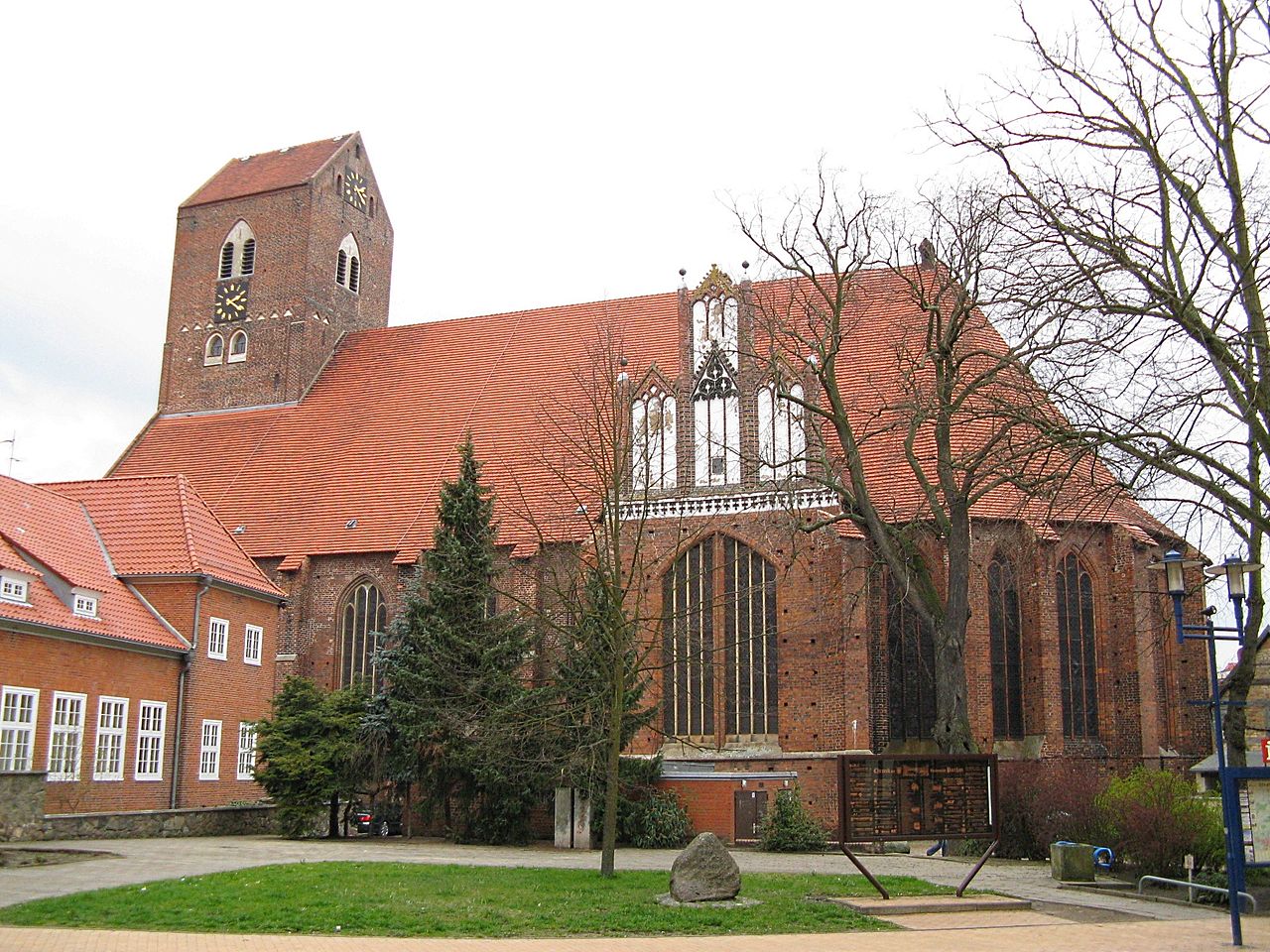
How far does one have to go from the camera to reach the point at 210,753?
28484 millimetres

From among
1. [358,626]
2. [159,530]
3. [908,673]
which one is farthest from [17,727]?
[908,673]

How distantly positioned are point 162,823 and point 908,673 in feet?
52.0

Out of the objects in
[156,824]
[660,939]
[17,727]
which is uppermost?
[17,727]

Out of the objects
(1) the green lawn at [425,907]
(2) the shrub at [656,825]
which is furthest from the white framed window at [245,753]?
(1) the green lawn at [425,907]

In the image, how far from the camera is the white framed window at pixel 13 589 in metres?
23.0

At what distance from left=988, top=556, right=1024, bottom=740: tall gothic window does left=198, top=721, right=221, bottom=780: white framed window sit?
57.2 ft

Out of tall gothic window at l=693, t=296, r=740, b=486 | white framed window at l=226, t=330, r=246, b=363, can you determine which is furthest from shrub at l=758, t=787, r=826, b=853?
white framed window at l=226, t=330, r=246, b=363

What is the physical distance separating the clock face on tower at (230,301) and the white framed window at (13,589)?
745 inches

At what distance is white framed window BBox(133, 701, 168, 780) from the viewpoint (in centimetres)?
2619

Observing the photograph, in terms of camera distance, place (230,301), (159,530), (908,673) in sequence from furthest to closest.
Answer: (230,301) < (159,530) < (908,673)

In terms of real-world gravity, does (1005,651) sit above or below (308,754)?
above

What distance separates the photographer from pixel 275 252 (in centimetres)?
4094

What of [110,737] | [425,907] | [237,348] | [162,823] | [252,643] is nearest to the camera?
[425,907]

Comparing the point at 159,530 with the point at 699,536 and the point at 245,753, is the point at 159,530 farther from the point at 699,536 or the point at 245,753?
the point at 699,536
